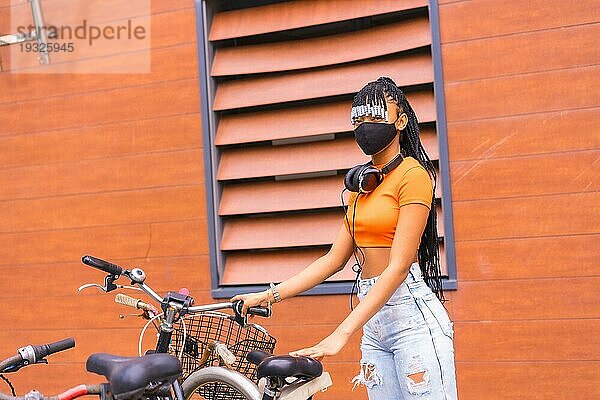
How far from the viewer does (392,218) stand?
10.6ft

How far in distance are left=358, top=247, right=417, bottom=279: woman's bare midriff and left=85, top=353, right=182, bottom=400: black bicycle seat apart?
78 cm

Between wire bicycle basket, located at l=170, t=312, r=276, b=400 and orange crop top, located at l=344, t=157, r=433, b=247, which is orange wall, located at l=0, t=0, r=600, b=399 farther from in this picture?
orange crop top, located at l=344, t=157, r=433, b=247

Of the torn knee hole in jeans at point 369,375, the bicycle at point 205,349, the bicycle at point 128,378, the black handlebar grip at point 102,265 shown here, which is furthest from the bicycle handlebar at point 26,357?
the torn knee hole in jeans at point 369,375

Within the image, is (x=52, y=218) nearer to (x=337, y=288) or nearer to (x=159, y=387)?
(x=337, y=288)

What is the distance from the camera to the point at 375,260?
3273mm

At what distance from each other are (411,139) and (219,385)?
4.04 ft

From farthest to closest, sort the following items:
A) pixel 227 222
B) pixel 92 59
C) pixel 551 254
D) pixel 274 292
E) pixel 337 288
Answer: pixel 92 59 → pixel 227 222 → pixel 337 288 → pixel 551 254 → pixel 274 292

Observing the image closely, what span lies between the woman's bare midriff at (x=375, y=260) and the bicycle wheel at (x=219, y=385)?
74cm

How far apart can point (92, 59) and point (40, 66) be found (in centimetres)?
38

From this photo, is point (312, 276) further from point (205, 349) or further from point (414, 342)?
point (205, 349)

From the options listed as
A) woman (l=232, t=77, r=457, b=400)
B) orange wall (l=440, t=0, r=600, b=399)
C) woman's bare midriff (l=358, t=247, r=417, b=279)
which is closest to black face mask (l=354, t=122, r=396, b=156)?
woman (l=232, t=77, r=457, b=400)

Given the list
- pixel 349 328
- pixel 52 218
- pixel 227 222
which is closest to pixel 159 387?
pixel 349 328

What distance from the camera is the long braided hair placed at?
3377 mm

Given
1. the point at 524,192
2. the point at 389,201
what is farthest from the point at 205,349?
the point at 524,192
